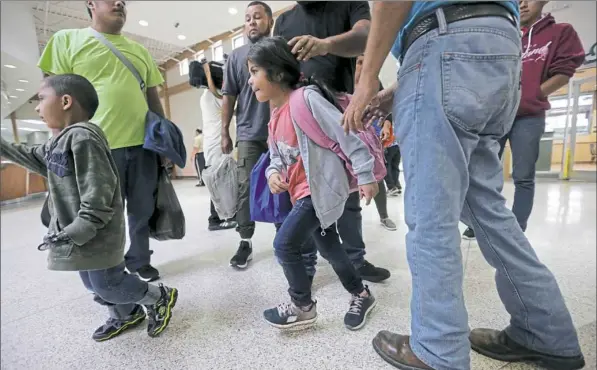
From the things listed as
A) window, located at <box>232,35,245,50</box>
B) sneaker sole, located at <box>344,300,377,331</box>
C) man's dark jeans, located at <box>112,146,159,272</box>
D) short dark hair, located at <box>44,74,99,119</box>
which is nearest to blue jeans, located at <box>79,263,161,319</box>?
man's dark jeans, located at <box>112,146,159,272</box>

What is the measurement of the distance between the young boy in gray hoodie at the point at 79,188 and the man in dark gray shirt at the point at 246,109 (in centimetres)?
→ 29

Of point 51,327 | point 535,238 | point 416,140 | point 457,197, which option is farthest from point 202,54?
point 535,238

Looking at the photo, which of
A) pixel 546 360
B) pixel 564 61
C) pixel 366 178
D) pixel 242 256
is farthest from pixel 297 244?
pixel 564 61

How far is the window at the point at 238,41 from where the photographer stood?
49cm

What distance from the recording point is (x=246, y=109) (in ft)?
2.14

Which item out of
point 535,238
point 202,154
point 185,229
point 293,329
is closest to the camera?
point 202,154

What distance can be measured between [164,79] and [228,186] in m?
0.24

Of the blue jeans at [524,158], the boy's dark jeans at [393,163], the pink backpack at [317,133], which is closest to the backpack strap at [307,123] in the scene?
the pink backpack at [317,133]

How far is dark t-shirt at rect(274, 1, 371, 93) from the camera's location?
0.64 m

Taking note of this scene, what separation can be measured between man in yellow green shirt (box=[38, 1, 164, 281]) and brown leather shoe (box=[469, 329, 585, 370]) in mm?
855

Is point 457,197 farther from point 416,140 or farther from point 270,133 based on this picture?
point 270,133

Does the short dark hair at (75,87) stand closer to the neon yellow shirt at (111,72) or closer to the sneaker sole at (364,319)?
the neon yellow shirt at (111,72)

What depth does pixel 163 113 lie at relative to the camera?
61cm

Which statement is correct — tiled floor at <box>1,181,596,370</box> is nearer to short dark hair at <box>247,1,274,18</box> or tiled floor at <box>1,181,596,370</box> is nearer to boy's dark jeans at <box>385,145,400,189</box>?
boy's dark jeans at <box>385,145,400,189</box>
